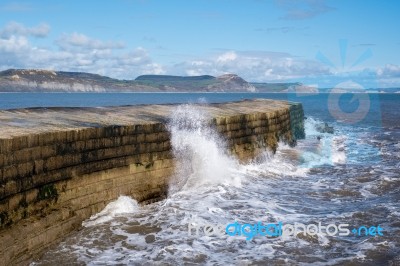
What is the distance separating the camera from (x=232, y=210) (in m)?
10.4

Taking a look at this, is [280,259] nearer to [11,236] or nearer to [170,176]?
[11,236]

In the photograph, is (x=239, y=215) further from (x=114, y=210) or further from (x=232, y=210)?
(x=114, y=210)

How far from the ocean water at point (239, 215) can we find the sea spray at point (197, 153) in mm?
33

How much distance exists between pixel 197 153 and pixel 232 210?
3931 mm

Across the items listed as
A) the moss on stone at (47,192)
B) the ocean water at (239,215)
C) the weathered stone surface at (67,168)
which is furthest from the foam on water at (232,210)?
the moss on stone at (47,192)

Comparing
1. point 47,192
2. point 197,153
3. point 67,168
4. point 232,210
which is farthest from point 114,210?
point 197,153

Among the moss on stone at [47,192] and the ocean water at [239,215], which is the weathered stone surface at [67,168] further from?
the ocean water at [239,215]

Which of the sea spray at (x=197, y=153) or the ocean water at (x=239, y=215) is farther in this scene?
the sea spray at (x=197, y=153)

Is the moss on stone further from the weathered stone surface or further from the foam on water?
the foam on water

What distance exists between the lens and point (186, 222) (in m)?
9.46

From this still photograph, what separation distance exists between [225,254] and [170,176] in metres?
5.08

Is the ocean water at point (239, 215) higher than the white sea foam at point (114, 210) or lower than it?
lower

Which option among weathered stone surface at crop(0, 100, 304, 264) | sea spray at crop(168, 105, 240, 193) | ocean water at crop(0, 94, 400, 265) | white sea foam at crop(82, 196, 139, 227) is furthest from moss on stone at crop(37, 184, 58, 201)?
sea spray at crop(168, 105, 240, 193)

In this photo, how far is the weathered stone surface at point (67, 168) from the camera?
24.7 feet
